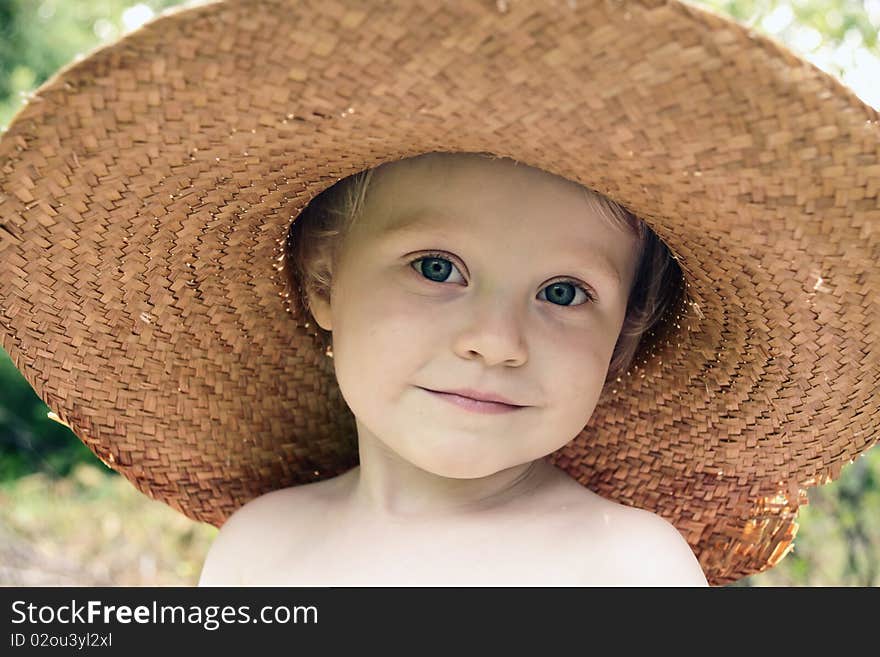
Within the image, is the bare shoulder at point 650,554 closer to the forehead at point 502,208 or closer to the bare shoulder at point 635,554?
the bare shoulder at point 635,554

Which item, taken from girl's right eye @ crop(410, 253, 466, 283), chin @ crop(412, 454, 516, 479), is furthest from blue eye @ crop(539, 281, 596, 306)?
chin @ crop(412, 454, 516, 479)

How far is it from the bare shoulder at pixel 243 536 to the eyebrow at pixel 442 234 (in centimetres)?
48

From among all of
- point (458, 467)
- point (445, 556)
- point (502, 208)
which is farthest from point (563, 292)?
point (445, 556)

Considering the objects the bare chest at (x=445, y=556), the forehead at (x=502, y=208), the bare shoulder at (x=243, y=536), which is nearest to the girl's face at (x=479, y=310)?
the forehead at (x=502, y=208)

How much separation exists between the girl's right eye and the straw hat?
0.48 ft

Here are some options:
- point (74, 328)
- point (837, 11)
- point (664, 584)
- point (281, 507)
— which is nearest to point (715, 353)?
point (664, 584)

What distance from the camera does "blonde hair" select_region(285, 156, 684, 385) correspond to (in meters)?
1.46

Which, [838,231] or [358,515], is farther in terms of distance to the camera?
[358,515]

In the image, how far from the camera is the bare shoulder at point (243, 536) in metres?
1.58

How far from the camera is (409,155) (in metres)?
1.31

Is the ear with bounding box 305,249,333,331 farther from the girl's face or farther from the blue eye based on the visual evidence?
the blue eye

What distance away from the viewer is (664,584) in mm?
1330
